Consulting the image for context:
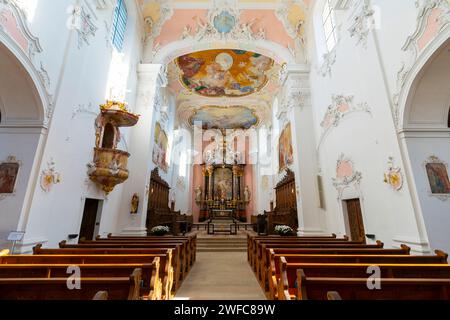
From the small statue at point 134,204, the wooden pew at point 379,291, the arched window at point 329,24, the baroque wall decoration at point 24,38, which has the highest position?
the arched window at point 329,24

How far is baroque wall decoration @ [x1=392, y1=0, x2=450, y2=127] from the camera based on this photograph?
3553mm

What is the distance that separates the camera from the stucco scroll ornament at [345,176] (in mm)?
5883

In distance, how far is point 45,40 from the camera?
4281mm

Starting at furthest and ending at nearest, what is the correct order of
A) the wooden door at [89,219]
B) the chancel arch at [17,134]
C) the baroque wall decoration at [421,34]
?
the wooden door at [89,219]
the chancel arch at [17,134]
the baroque wall decoration at [421,34]

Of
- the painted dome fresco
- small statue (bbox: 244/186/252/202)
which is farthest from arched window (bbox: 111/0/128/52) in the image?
small statue (bbox: 244/186/252/202)

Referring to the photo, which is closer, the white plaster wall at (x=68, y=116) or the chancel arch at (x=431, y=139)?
the chancel arch at (x=431, y=139)

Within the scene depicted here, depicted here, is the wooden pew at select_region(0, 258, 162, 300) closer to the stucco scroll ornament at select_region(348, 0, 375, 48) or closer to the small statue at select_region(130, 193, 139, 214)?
the small statue at select_region(130, 193, 139, 214)

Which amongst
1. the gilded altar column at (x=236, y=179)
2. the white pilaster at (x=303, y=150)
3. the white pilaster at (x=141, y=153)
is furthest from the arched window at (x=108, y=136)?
the gilded altar column at (x=236, y=179)

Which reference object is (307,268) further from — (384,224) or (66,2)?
(66,2)

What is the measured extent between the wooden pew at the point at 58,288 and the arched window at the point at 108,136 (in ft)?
17.5

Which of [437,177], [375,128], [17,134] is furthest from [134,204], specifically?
[437,177]

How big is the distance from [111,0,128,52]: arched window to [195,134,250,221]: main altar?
11.5m

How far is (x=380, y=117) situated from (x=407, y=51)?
4.48 ft

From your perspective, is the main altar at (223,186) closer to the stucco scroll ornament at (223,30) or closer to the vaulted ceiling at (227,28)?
the vaulted ceiling at (227,28)
